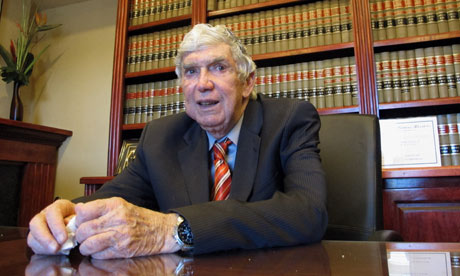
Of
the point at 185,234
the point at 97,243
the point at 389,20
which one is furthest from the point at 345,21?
the point at 97,243

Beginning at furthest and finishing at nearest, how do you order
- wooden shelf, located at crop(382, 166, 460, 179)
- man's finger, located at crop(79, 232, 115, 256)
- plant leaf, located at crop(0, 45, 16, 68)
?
1. plant leaf, located at crop(0, 45, 16, 68)
2. wooden shelf, located at crop(382, 166, 460, 179)
3. man's finger, located at crop(79, 232, 115, 256)

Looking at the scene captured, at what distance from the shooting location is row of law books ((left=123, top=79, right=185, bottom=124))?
2315 mm

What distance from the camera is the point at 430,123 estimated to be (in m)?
1.82

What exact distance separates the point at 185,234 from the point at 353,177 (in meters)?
0.69

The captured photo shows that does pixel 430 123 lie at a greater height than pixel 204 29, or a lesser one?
lesser

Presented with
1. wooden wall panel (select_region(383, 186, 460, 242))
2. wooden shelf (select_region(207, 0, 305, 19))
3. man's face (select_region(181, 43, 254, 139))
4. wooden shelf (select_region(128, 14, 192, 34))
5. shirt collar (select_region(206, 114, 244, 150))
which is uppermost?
wooden shelf (select_region(128, 14, 192, 34))

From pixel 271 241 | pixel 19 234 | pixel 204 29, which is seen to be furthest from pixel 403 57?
pixel 19 234

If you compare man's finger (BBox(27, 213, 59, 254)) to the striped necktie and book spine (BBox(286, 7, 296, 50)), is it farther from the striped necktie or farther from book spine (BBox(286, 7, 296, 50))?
book spine (BBox(286, 7, 296, 50))

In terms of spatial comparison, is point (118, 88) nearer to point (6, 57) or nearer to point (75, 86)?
point (75, 86)

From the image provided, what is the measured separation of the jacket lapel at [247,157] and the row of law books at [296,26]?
1.10 metres

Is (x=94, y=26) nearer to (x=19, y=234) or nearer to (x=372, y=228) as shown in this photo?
(x=19, y=234)

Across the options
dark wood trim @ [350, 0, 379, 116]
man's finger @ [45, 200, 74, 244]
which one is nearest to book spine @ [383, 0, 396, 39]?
dark wood trim @ [350, 0, 379, 116]

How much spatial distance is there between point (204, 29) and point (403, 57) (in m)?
1.31

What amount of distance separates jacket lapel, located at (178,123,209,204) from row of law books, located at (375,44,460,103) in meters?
1.20
